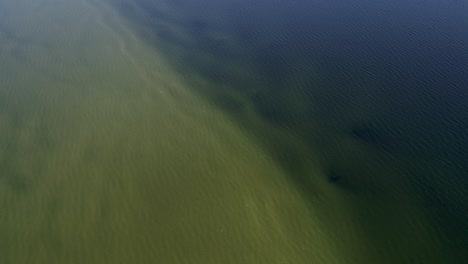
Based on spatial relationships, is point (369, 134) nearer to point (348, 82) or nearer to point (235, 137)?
point (348, 82)

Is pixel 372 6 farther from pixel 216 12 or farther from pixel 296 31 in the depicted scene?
pixel 216 12

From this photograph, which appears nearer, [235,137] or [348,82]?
[235,137]

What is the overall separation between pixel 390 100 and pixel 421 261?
661 centimetres

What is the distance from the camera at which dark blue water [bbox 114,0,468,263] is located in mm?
10320

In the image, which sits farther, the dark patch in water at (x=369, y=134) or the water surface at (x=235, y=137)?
the dark patch in water at (x=369, y=134)

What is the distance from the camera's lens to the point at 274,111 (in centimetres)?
1290

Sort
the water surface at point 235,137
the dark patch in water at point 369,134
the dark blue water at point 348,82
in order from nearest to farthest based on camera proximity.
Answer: the water surface at point 235,137 < the dark blue water at point 348,82 < the dark patch in water at point 369,134

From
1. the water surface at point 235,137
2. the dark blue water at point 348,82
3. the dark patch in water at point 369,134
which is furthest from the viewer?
the dark patch in water at point 369,134

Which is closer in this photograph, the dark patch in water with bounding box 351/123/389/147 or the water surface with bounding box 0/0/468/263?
the water surface with bounding box 0/0/468/263

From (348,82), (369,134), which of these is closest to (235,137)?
(369,134)

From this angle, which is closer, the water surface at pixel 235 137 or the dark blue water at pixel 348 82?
the water surface at pixel 235 137

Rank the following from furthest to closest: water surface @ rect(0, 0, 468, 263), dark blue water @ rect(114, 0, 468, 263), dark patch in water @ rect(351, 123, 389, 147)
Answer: dark patch in water @ rect(351, 123, 389, 147), dark blue water @ rect(114, 0, 468, 263), water surface @ rect(0, 0, 468, 263)

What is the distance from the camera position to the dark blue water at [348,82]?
33.9 ft

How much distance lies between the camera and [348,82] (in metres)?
14.2
